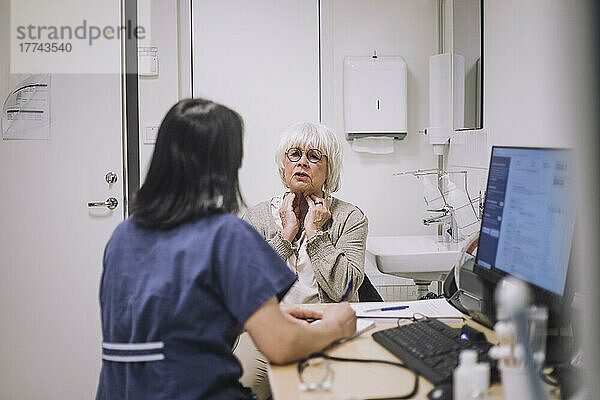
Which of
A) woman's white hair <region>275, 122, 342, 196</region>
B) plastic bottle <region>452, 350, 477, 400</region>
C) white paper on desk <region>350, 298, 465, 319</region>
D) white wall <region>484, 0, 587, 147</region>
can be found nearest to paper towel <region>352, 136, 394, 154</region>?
white wall <region>484, 0, 587, 147</region>

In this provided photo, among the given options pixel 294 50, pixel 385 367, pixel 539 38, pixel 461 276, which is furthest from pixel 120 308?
pixel 294 50

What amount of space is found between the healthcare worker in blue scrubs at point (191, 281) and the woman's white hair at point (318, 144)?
3.38 ft

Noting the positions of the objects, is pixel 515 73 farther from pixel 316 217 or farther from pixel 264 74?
pixel 264 74

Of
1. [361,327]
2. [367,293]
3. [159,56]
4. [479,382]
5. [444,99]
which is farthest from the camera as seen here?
[159,56]

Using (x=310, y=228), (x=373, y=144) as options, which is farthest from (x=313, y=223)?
(x=373, y=144)

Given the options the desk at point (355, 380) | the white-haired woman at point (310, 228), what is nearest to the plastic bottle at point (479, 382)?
the desk at point (355, 380)

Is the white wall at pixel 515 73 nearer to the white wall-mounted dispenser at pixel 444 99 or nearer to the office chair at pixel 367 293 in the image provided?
the white wall-mounted dispenser at pixel 444 99

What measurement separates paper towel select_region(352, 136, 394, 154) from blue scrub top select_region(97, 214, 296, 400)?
1.96 meters

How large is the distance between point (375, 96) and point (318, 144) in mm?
851

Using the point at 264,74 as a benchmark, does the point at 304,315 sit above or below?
below

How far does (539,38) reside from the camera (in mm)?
2244

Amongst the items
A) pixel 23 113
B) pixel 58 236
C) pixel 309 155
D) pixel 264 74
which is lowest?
pixel 58 236

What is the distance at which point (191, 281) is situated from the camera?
1.15 metres

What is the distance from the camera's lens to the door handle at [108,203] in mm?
3025
